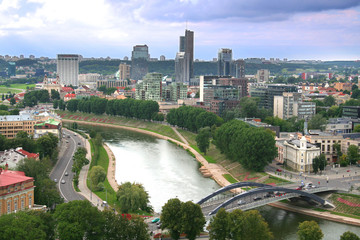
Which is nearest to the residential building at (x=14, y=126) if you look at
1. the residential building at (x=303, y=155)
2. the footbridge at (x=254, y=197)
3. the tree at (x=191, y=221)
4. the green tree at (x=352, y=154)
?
the residential building at (x=303, y=155)

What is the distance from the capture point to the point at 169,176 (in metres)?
48.4

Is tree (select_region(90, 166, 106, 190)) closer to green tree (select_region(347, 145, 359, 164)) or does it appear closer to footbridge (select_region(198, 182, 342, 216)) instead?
footbridge (select_region(198, 182, 342, 216))

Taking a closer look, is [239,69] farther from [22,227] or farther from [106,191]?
[22,227]

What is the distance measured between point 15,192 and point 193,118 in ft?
149

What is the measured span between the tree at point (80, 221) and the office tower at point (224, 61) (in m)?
136

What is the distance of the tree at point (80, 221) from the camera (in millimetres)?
25656

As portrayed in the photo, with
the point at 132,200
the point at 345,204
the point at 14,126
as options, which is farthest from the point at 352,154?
the point at 14,126

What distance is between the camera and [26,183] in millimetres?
31594

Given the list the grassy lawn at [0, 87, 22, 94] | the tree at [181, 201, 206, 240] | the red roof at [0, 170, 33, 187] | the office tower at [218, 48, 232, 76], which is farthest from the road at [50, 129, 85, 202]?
the office tower at [218, 48, 232, 76]

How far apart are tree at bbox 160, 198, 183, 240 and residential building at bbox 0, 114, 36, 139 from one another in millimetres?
35947

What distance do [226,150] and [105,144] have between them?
20749mm

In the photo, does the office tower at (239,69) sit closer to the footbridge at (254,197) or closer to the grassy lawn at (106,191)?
the grassy lawn at (106,191)

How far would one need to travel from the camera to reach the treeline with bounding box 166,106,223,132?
71.1 metres

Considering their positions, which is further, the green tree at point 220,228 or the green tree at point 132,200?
the green tree at point 132,200
